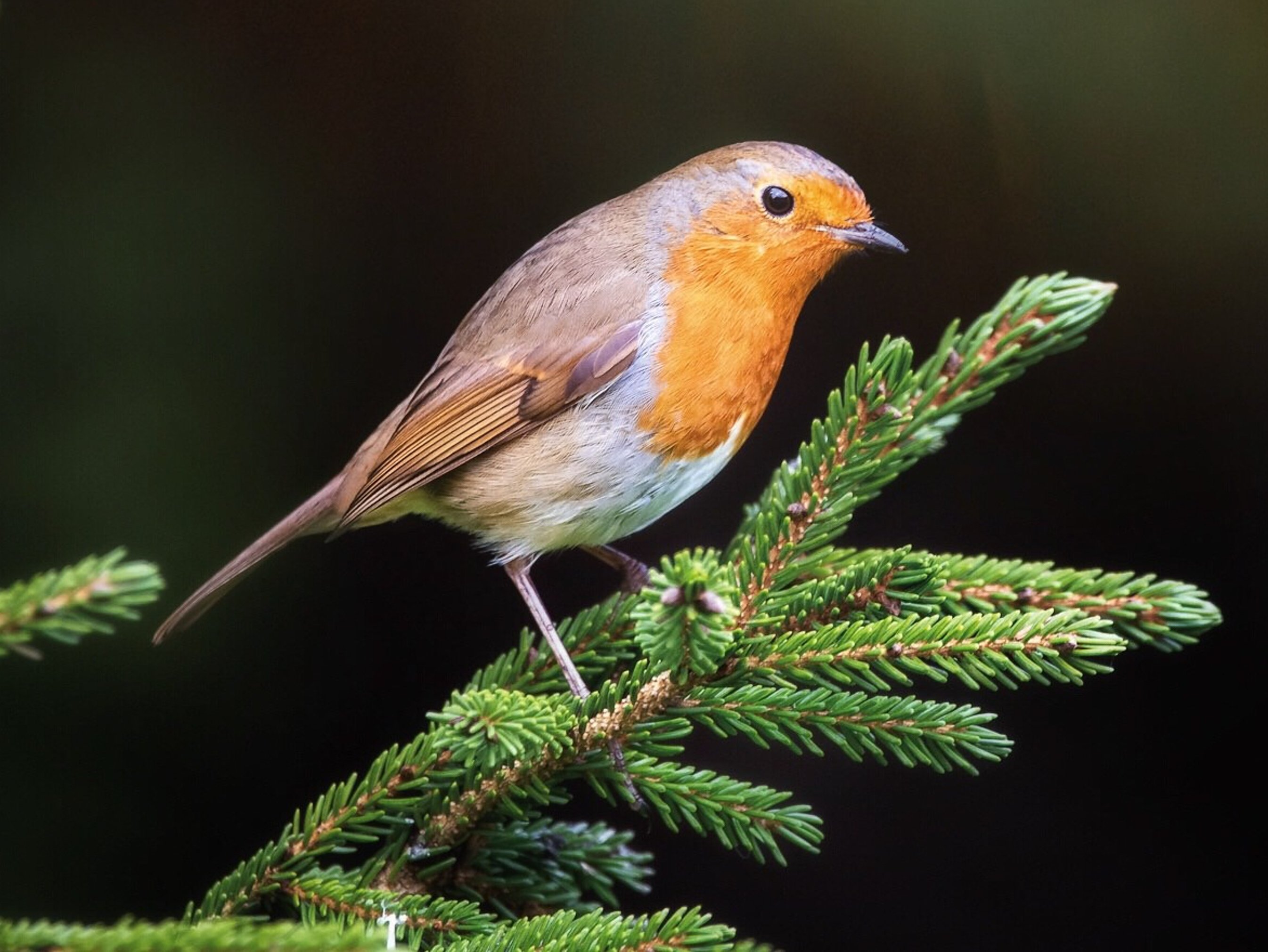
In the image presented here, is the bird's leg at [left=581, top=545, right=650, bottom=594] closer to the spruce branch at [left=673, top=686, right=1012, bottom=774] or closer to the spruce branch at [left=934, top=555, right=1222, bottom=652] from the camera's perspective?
the spruce branch at [left=934, top=555, right=1222, bottom=652]

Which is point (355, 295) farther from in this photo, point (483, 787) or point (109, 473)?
point (483, 787)

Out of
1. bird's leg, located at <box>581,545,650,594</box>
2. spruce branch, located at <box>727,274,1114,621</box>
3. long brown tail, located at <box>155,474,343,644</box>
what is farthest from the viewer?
→ bird's leg, located at <box>581,545,650,594</box>

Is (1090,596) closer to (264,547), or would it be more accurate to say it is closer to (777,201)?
(777,201)

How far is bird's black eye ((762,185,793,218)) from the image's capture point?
6.79ft

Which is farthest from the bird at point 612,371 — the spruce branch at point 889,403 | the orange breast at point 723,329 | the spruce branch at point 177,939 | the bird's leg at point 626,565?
the spruce branch at point 177,939

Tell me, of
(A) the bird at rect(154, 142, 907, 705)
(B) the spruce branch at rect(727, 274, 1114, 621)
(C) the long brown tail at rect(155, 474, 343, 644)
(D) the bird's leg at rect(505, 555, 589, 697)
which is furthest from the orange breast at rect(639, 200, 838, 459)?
(C) the long brown tail at rect(155, 474, 343, 644)

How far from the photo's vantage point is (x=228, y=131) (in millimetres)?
2732

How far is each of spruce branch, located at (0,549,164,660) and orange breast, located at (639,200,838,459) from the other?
109 cm

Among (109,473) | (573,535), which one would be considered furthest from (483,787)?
(109,473)

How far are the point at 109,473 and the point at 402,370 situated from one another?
2.27 ft

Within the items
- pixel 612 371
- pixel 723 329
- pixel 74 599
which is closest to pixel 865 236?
pixel 723 329

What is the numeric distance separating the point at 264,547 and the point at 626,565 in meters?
0.68

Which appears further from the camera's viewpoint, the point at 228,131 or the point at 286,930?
the point at 228,131

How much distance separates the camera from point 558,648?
1.78 meters
